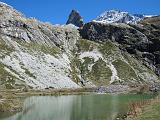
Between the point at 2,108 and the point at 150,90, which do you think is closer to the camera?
the point at 2,108

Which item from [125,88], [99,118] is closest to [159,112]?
[99,118]

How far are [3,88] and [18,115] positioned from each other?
10237 cm

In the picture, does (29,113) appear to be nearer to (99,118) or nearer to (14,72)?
(99,118)

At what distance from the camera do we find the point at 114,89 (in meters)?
186

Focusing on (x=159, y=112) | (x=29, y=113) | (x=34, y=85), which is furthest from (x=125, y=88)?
(x=159, y=112)

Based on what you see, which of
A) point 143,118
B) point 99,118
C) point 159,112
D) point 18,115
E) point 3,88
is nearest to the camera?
point 143,118

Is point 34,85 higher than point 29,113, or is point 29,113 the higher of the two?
point 34,85

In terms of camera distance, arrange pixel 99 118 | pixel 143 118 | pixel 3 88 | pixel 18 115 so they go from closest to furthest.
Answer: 1. pixel 143 118
2. pixel 99 118
3. pixel 18 115
4. pixel 3 88

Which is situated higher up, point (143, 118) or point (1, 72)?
point (1, 72)

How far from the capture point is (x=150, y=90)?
584ft

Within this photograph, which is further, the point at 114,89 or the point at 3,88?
the point at 114,89

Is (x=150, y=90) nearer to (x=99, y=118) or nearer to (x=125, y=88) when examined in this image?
(x=125, y=88)

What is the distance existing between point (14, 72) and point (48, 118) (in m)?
131

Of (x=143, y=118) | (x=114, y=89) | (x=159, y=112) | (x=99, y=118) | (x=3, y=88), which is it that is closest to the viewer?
(x=143, y=118)
